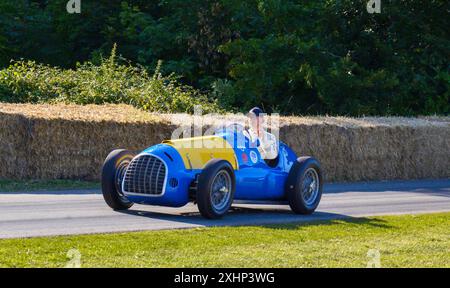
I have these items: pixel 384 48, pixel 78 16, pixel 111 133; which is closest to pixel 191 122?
pixel 111 133

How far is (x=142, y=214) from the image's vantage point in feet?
48.7

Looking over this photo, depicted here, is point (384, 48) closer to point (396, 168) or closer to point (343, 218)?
point (396, 168)

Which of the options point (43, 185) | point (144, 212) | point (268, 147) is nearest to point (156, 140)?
point (43, 185)

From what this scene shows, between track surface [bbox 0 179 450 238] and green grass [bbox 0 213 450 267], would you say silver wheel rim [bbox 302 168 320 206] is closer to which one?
track surface [bbox 0 179 450 238]

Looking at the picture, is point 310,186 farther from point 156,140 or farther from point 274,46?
point 274,46

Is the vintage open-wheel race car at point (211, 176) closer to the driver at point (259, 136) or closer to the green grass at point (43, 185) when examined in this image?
the driver at point (259, 136)

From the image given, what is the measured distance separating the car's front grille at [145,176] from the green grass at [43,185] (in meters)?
5.05

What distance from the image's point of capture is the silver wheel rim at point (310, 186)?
16266mm

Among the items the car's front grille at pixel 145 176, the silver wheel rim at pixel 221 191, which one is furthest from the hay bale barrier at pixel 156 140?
the silver wheel rim at pixel 221 191

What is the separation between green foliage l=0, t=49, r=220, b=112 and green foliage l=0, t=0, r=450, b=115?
3896 mm

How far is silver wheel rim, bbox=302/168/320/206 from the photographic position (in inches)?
640

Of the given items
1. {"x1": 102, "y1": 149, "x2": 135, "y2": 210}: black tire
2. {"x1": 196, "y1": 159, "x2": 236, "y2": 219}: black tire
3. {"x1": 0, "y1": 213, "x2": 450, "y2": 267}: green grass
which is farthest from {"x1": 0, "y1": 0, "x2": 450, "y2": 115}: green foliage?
{"x1": 0, "y1": 213, "x2": 450, "y2": 267}: green grass

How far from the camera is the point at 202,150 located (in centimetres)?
1493

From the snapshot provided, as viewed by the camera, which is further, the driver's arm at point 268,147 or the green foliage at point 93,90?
the green foliage at point 93,90
